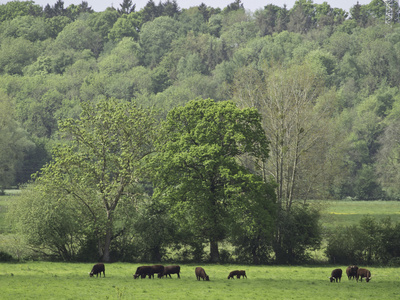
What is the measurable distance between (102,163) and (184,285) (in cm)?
1562

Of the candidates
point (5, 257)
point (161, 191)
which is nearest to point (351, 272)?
point (161, 191)

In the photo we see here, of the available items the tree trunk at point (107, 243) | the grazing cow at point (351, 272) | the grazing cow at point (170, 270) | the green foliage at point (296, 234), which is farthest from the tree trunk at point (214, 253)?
the grazing cow at point (351, 272)

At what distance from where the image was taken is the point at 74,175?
4959 centimetres

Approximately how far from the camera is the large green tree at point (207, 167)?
48.7m

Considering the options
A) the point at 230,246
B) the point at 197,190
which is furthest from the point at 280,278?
the point at 230,246

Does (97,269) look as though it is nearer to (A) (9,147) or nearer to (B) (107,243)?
(B) (107,243)

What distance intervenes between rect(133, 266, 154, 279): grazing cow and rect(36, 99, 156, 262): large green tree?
8801 mm

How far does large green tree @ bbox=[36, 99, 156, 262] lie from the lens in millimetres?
49000

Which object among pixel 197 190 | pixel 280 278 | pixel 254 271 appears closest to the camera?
pixel 280 278

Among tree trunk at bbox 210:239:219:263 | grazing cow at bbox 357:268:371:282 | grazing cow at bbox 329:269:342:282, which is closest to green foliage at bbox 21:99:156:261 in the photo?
tree trunk at bbox 210:239:219:263

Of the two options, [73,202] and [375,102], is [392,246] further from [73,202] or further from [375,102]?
[375,102]

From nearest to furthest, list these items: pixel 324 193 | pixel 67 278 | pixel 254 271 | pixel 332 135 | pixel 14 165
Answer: pixel 67 278 < pixel 254 271 < pixel 324 193 < pixel 332 135 < pixel 14 165

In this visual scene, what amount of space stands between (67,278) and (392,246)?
2612cm

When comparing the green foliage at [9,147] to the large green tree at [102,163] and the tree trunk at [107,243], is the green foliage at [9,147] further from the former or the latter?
the tree trunk at [107,243]
